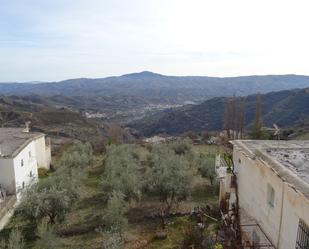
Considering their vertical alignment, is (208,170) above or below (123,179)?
below

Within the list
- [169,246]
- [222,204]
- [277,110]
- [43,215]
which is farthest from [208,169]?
[277,110]

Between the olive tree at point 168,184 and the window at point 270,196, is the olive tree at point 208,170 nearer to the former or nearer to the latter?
the olive tree at point 168,184

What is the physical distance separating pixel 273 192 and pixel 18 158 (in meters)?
18.2

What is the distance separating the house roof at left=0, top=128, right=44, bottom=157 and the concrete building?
51.9 feet

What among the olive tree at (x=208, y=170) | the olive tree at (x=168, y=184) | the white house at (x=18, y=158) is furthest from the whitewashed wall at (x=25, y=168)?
the olive tree at (x=208, y=170)

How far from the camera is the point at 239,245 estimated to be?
12898 millimetres

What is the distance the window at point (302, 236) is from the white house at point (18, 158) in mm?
18804

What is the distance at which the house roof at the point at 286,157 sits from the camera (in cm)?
1020

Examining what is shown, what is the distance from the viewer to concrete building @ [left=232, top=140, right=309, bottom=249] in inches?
386

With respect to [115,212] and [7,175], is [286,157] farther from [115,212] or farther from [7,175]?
[7,175]

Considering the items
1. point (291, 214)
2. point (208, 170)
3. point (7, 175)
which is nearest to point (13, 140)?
point (7, 175)

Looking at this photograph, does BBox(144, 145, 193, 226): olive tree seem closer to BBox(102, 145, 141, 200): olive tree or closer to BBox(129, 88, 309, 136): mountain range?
BBox(102, 145, 141, 200): olive tree

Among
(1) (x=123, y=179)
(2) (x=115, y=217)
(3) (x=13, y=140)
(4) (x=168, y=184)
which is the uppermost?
(3) (x=13, y=140)

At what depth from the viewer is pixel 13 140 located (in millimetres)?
26547
